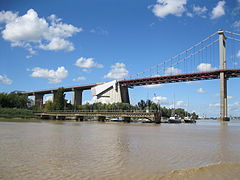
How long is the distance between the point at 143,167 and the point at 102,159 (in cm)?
190

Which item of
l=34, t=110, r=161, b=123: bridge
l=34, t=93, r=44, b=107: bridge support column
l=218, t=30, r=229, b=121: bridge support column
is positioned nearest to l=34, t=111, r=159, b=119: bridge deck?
l=34, t=110, r=161, b=123: bridge

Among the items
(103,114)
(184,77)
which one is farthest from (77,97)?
(184,77)

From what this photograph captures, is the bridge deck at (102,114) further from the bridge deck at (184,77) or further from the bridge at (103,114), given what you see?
the bridge deck at (184,77)

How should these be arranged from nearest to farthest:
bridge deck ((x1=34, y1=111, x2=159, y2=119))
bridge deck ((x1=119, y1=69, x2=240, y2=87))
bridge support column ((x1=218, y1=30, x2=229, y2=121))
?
bridge deck ((x1=34, y1=111, x2=159, y2=119)) < bridge support column ((x1=218, y1=30, x2=229, y2=121)) < bridge deck ((x1=119, y1=69, x2=240, y2=87))

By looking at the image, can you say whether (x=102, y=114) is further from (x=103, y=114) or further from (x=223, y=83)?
(x=223, y=83)

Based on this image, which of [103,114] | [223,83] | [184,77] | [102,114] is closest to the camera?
[223,83]

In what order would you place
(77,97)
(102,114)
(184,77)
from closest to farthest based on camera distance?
1. (102,114)
2. (184,77)
3. (77,97)

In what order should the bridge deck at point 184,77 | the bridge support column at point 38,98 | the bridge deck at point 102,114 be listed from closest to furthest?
the bridge deck at point 102,114, the bridge deck at point 184,77, the bridge support column at point 38,98

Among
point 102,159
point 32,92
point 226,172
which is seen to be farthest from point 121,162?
point 32,92

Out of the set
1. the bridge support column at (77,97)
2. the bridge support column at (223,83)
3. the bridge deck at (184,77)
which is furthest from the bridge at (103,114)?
the bridge support column at (77,97)

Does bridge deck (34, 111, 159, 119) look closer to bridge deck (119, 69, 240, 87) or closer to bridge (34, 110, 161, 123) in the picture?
bridge (34, 110, 161, 123)

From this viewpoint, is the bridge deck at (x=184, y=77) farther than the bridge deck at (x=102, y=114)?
Yes

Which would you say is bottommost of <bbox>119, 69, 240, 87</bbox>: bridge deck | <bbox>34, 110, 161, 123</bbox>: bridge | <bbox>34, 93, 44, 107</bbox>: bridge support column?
<bbox>34, 110, 161, 123</bbox>: bridge

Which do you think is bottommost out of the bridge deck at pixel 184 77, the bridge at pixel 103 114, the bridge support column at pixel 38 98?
the bridge at pixel 103 114
